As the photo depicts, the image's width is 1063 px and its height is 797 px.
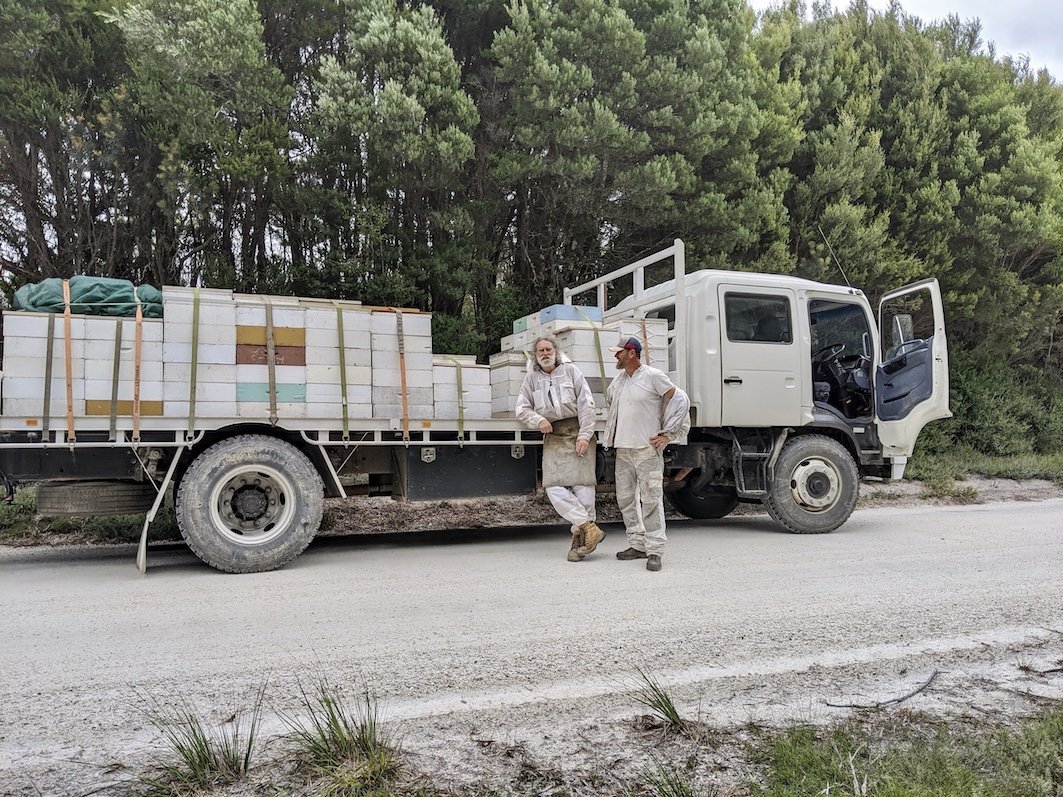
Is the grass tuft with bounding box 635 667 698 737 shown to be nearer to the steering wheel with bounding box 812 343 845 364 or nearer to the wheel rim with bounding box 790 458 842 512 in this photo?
the wheel rim with bounding box 790 458 842 512

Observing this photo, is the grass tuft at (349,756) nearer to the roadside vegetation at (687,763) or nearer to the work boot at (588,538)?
the roadside vegetation at (687,763)

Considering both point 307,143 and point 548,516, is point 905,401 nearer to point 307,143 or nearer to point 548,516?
point 548,516

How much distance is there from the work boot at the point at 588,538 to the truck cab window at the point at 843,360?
4003 mm

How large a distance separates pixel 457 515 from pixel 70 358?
5163mm

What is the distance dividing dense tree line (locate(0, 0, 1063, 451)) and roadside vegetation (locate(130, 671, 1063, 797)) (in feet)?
26.4

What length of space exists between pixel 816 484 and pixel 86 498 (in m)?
7.11

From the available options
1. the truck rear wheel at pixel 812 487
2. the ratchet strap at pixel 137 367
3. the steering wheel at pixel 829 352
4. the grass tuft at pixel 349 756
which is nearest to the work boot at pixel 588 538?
the truck rear wheel at pixel 812 487

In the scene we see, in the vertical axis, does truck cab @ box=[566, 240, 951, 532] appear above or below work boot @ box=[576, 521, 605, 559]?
above

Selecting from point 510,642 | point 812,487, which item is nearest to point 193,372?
point 510,642

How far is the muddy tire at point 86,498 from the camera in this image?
6.01m

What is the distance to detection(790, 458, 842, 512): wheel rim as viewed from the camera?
27.5 feet

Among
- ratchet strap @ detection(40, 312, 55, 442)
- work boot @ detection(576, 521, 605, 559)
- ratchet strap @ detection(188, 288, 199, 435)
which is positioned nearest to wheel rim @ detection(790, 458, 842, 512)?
work boot @ detection(576, 521, 605, 559)

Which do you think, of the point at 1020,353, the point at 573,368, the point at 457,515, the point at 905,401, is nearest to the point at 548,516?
the point at 457,515

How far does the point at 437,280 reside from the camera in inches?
426
